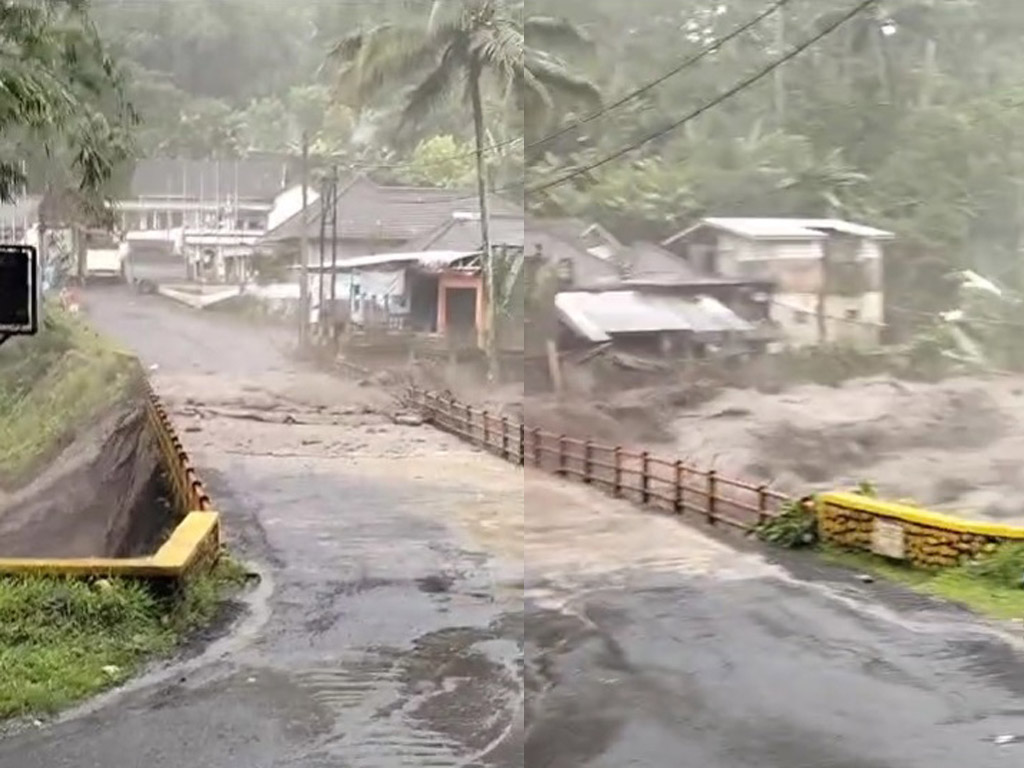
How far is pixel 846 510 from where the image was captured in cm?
478

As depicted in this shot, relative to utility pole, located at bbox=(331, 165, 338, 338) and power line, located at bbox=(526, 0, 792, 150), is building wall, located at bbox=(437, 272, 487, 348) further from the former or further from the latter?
power line, located at bbox=(526, 0, 792, 150)

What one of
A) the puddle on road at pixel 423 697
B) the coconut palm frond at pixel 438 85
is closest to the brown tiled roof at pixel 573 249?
the coconut palm frond at pixel 438 85

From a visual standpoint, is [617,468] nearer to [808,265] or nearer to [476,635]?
[808,265]

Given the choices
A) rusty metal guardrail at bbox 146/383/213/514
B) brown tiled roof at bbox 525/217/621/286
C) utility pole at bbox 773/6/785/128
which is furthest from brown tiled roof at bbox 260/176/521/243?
utility pole at bbox 773/6/785/128

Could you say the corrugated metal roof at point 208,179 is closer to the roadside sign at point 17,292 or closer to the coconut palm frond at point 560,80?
the coconut palm frond at point 560,80

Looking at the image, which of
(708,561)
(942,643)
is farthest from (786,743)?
(708,561)

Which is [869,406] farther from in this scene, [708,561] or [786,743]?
[786,743]

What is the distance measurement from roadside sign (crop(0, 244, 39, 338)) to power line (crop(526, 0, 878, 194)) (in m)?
1.65

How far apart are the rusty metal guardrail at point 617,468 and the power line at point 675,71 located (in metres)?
1.34

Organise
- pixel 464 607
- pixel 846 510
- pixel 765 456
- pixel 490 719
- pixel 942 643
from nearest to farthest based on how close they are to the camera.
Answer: pixel 490 719 → pixel 942 643 → pixel 464 607 → pixel 846 510 → pixel 765 456

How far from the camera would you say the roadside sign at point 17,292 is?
3.30 meters

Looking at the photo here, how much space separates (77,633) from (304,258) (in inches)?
91.2

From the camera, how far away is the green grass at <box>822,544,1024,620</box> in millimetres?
3906

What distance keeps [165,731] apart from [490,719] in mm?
704
